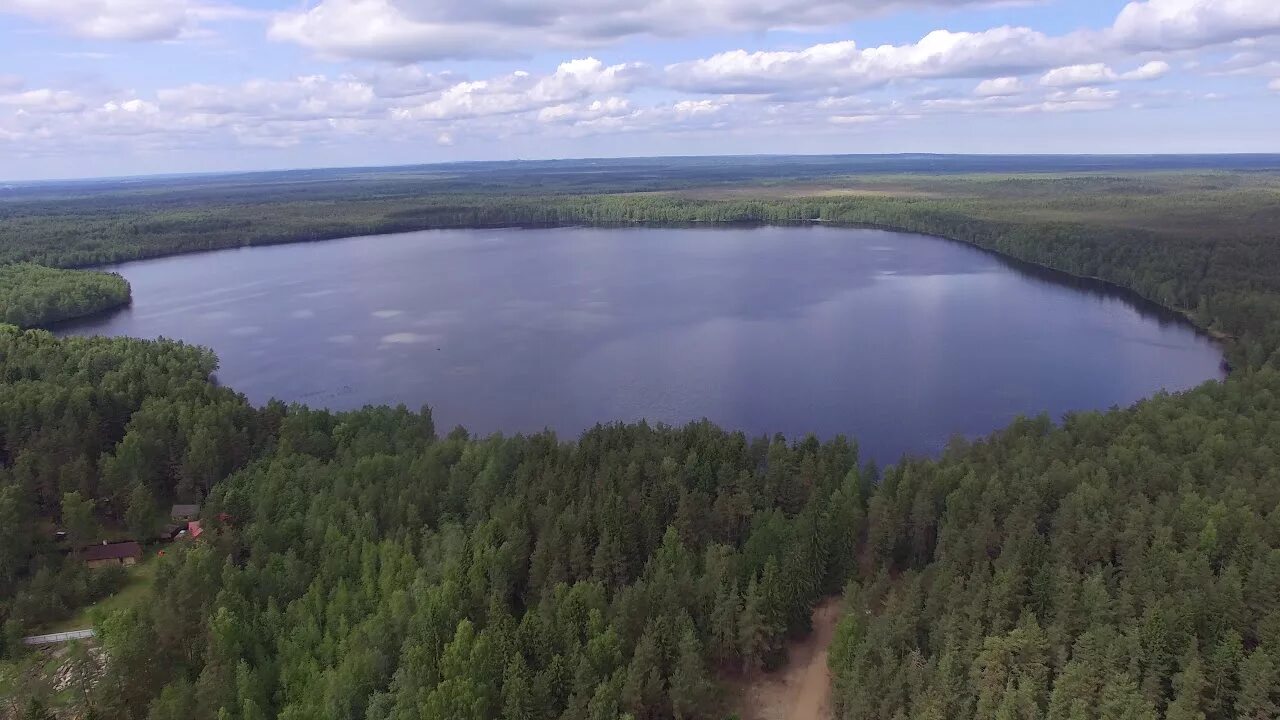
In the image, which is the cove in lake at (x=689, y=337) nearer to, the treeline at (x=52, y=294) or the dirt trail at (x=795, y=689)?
the treeline at (x=52, y=294)

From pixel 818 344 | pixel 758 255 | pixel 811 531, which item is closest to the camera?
pixel 811 531

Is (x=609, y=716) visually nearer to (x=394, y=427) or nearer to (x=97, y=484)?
(x=394, y=427)

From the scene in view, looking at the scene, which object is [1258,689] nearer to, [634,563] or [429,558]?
[634,563]

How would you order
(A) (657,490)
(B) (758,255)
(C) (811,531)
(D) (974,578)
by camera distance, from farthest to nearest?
(B) (758,255) < (A) (657,490) < (C) (811,531) < (D) (974,578)

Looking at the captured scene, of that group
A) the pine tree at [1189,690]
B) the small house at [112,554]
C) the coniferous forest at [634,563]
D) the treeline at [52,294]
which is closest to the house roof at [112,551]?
the small house at [112,554]

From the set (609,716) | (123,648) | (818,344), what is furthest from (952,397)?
(123,648)

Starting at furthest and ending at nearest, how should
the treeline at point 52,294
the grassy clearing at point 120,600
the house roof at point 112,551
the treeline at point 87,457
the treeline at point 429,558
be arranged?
the treeline at point 52,294, the house roof at point 112,551, the treeline at point 87,457, the grassy clearing at point 120,600, the treeline at point 429,558

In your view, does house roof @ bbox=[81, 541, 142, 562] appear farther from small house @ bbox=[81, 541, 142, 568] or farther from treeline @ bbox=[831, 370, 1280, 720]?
treeline @ bbox=[831, 370, 1280, 720]

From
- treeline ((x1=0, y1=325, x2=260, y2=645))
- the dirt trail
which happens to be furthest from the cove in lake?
the dirt trail
